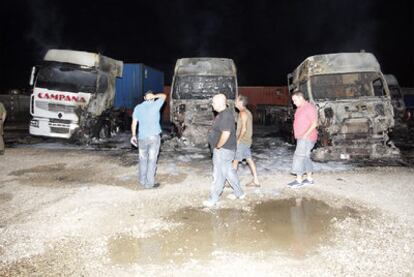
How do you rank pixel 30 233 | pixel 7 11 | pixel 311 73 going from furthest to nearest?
pixel 7 11, pixel 311 73, pixel 30 233

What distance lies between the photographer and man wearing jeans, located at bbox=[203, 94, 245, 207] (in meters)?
5.52

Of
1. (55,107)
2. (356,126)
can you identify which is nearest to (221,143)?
(356,126)

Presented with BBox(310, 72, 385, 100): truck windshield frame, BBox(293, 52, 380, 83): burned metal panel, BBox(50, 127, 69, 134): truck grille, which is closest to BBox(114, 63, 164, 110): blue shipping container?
BBox(50, 127, 69, 134): truck grille

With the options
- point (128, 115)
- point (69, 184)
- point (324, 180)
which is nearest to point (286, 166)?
point (324, 180)

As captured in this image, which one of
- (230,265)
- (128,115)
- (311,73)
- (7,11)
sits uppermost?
(7,11)

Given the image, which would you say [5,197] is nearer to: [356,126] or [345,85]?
[356,126]

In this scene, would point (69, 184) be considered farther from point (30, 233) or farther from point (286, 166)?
point (286, 166)

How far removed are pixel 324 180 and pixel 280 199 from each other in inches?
64.2

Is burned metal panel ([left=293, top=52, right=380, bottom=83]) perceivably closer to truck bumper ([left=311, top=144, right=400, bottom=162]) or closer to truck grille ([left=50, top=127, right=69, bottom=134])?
truck bumper ([left=311, top=144, right=400, bottom=162])

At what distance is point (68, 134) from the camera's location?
1174cm

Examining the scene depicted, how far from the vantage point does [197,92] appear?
11484 millimetres

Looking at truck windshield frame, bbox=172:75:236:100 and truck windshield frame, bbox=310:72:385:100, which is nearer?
truck windshield frame, bbox=310:72:385:100

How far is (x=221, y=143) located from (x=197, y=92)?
20.2 ft

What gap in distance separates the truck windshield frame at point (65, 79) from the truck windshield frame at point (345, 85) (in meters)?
6.96
